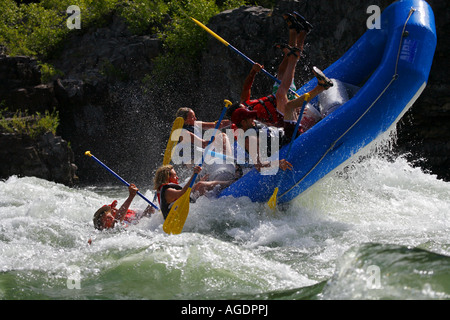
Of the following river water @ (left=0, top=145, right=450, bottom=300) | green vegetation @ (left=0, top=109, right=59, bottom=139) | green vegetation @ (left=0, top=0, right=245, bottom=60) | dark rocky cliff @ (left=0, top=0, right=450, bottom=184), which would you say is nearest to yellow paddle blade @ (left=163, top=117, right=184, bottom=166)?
river water @ (left=0, top=145, right=450, bottom=300)

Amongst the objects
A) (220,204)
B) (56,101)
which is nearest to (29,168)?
(56,101)

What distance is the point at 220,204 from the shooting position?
479 centimetres

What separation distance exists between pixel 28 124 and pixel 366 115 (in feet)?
19.5

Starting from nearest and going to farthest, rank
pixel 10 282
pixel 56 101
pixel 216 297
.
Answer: pixel 216 297, pixel 10 282, pixel 56 101

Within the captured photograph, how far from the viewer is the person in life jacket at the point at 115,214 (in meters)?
4.73

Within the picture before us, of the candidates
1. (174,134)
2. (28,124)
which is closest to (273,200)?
(174,134)

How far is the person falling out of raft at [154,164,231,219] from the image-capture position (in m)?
4.57

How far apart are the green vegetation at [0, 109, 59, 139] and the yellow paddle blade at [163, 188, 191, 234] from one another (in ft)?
16.0

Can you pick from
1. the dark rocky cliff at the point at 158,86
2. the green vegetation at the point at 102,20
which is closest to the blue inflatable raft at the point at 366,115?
the dark rocky cliff at the point at 158,86

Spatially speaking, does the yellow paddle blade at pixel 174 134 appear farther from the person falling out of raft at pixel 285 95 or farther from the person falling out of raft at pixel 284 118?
the person falling out of raft at pixel 284 118

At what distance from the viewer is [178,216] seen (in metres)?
4.44
